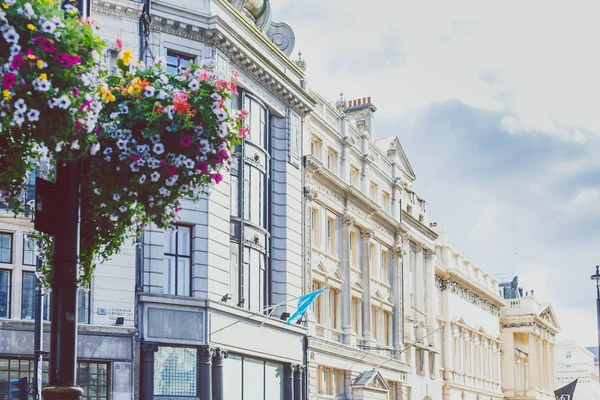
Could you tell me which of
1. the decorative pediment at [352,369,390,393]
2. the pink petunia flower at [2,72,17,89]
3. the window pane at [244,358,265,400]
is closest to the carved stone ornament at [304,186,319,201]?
the window pane at [244,358,265,400]

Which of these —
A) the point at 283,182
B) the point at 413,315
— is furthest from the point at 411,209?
the point at 283,182

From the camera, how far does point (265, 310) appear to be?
4306 cm

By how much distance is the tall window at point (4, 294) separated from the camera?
3375 cm

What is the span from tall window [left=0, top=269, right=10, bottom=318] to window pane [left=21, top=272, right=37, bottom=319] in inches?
17.4

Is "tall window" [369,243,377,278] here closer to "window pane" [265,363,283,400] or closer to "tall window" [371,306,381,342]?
"tall window" [371,306,381,342]

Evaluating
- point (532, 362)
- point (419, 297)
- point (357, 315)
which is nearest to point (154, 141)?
point (357, 315)

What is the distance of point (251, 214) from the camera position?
42.9 m

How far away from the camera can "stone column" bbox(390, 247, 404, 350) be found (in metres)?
57.5

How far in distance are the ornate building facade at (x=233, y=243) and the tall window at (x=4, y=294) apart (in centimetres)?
452

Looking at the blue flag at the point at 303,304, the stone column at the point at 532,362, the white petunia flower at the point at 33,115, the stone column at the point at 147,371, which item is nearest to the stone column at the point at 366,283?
the blue flag at the point at 303,304

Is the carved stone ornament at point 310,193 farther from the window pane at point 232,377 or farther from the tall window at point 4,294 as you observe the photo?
the tall window at point 4,294

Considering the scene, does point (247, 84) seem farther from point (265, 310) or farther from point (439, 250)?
point (439, 250)

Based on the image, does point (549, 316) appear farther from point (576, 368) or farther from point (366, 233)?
point (576, 368)

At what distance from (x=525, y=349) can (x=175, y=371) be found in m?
60.1
